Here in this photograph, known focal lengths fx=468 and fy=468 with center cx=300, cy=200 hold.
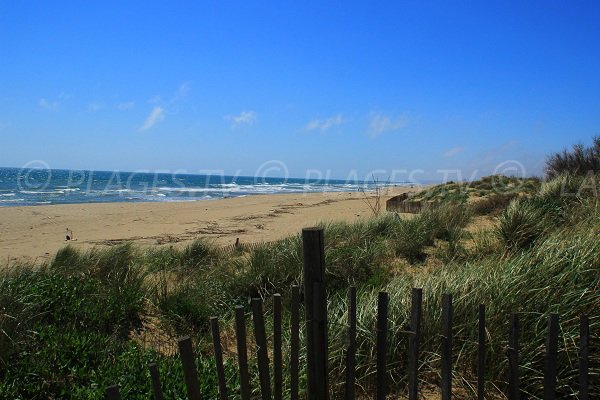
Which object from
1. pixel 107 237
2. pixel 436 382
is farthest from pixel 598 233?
pixel 107 237

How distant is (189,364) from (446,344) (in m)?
1.50

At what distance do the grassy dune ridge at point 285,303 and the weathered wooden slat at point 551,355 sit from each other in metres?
0.54

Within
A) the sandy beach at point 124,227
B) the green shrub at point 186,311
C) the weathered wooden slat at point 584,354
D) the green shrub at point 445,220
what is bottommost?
the sandy beach at point 124,227

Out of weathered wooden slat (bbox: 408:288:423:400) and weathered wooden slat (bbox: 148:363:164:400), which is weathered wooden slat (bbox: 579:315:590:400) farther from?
weathered wooden slat (bbox: 148:363:164:400)

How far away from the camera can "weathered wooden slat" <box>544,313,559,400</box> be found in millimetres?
2662

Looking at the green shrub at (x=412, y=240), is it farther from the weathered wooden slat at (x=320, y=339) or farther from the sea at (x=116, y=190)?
the weathered wooden slat at (x=320, y=339)

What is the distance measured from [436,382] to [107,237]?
1251 cm

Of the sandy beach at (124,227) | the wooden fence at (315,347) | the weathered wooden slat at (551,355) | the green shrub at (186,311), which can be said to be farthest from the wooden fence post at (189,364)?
the sandy beach at (124,227)

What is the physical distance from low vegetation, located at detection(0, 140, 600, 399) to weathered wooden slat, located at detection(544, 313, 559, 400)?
53 centimetres

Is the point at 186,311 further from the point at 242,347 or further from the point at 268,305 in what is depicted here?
the point at 242,347

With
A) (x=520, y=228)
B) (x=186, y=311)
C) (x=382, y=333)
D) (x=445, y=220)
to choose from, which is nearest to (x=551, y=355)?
(x=382, y=333)

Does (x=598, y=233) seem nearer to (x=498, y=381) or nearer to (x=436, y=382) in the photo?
(x=498, y=381)

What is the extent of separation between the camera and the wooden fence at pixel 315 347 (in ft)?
7.18

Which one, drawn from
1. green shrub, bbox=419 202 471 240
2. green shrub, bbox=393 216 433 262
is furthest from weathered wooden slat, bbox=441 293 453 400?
green shrub, bbox=419 202 471 240
